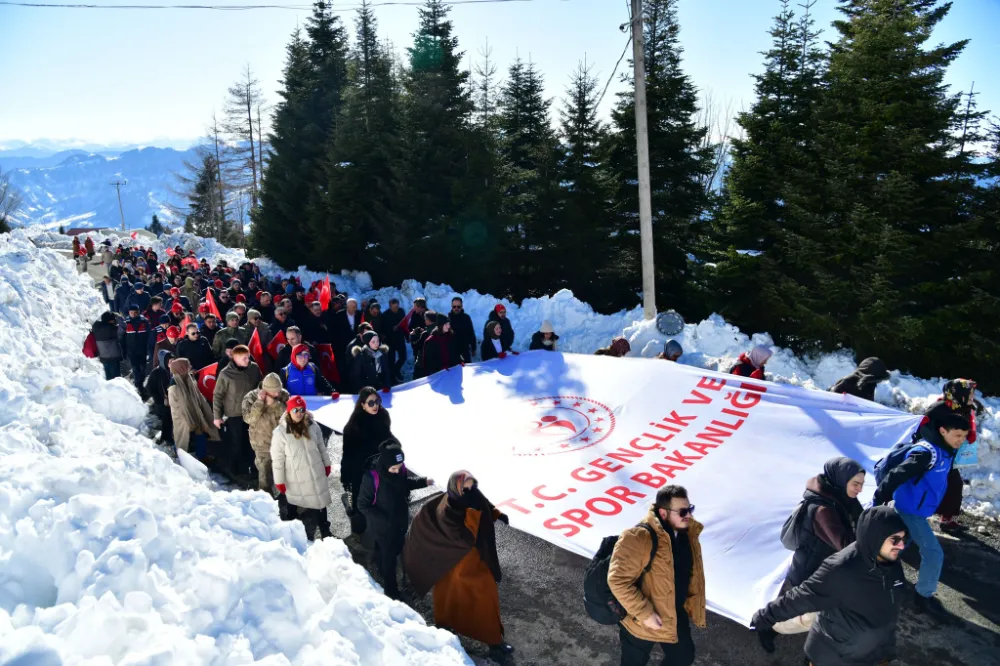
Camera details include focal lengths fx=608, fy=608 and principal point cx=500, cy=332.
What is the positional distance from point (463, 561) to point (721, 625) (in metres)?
2.33

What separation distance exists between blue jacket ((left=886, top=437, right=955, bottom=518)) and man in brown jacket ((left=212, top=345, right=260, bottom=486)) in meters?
7.14

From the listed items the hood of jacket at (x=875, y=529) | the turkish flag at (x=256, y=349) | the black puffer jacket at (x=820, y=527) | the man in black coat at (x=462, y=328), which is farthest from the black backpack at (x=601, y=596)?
the man in black coat at (x=462, y=328)

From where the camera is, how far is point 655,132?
54.4 feet

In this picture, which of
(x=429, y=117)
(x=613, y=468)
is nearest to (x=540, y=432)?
(x=613, y=468)

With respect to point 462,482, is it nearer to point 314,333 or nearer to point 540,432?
point 540,432

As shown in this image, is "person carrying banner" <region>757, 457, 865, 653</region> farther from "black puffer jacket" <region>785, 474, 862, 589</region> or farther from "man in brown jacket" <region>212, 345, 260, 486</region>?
"man in brown jacket" <region>212, 345, 260, 486</region>

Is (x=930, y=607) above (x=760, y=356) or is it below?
below

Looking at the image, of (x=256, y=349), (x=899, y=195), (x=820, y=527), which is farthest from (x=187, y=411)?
(x=899, y=195)

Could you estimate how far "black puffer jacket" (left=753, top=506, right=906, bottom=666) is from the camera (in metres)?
3.49

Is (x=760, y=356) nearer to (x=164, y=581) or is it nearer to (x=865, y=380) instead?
(x=865, y=380)

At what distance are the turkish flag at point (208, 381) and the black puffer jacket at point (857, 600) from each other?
776 cm

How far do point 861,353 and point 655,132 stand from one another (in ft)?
27.7

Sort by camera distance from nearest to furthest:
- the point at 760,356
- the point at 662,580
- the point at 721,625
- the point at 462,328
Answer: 1. the point at 662,580
2. the point at 721,625
3. the point at 760,356
4. the point at 462,328

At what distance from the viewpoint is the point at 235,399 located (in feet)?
25.7
